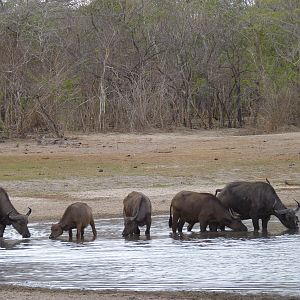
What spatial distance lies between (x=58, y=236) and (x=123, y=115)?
20.8m

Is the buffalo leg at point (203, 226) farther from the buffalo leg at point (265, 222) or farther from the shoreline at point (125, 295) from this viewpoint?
the shoreline at point (125, 295)

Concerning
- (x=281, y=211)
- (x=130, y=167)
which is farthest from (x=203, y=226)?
(x=130, y=167)

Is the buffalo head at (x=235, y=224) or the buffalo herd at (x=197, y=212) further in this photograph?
the buffalo head at (x=235, y=224)

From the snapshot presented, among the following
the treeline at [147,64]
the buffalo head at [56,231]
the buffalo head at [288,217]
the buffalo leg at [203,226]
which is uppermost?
the treeline at [147,64]

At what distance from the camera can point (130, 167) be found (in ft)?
86.0

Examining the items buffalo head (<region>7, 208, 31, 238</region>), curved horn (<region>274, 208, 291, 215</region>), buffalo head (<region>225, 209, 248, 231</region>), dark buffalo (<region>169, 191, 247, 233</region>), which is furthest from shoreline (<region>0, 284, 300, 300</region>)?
curved horn (<region>274, 208, 291, 215</region>)

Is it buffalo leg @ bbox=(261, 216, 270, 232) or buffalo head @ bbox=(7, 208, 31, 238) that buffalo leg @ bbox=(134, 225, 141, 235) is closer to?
buffalo head @ bbox=(7, 208, 31, 238)

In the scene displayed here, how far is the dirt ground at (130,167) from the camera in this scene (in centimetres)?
2186

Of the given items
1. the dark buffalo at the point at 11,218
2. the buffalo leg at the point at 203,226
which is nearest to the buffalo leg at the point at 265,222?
the buffalo leg at the point at 203,226

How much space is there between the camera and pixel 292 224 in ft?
56.4

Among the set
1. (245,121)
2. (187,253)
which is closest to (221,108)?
(245,121)

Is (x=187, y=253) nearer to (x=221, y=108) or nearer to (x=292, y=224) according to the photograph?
(x=292, y=224)

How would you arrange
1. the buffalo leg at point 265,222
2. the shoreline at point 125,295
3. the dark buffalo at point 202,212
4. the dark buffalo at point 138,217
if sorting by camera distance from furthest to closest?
1. the buffalo leg at point 265,222
2. the dark buffalo at point 202,212
3. the dark buffalo at point 138,217
4. the shoreline at point 125,295

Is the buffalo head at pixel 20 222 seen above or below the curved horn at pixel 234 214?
below
